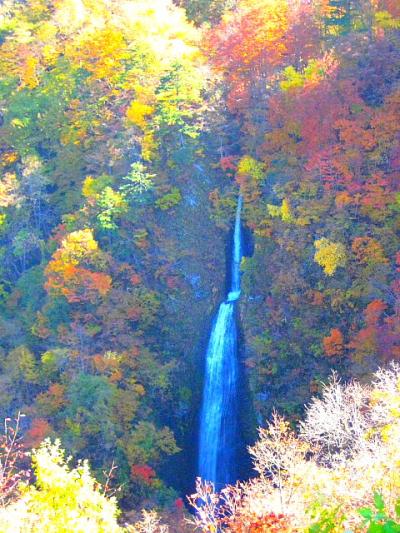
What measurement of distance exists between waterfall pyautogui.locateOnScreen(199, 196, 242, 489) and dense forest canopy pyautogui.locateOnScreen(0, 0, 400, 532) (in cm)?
48

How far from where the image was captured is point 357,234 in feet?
54.7

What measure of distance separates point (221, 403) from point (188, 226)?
23.5 feet

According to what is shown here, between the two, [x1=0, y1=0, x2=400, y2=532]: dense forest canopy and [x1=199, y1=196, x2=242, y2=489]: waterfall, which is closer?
[x1=0, y1=0, x2=400, y2=532]: dense forest canopy

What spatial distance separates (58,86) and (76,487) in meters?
24.3

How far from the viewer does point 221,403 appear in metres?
19.5

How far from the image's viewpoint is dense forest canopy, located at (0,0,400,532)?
16.9 metres

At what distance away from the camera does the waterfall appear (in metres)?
19.0

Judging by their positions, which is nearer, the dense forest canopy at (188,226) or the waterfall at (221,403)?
the dense forest canopy at (188,226)

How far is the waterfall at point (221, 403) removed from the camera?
1902cm

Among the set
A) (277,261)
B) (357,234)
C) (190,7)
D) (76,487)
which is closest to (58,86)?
(190,7)

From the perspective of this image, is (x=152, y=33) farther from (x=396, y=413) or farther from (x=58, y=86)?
(x=396, y=413)

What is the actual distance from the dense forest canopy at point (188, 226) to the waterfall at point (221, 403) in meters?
0.48

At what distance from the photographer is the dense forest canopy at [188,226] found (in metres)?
16.9

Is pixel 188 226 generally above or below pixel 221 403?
above
